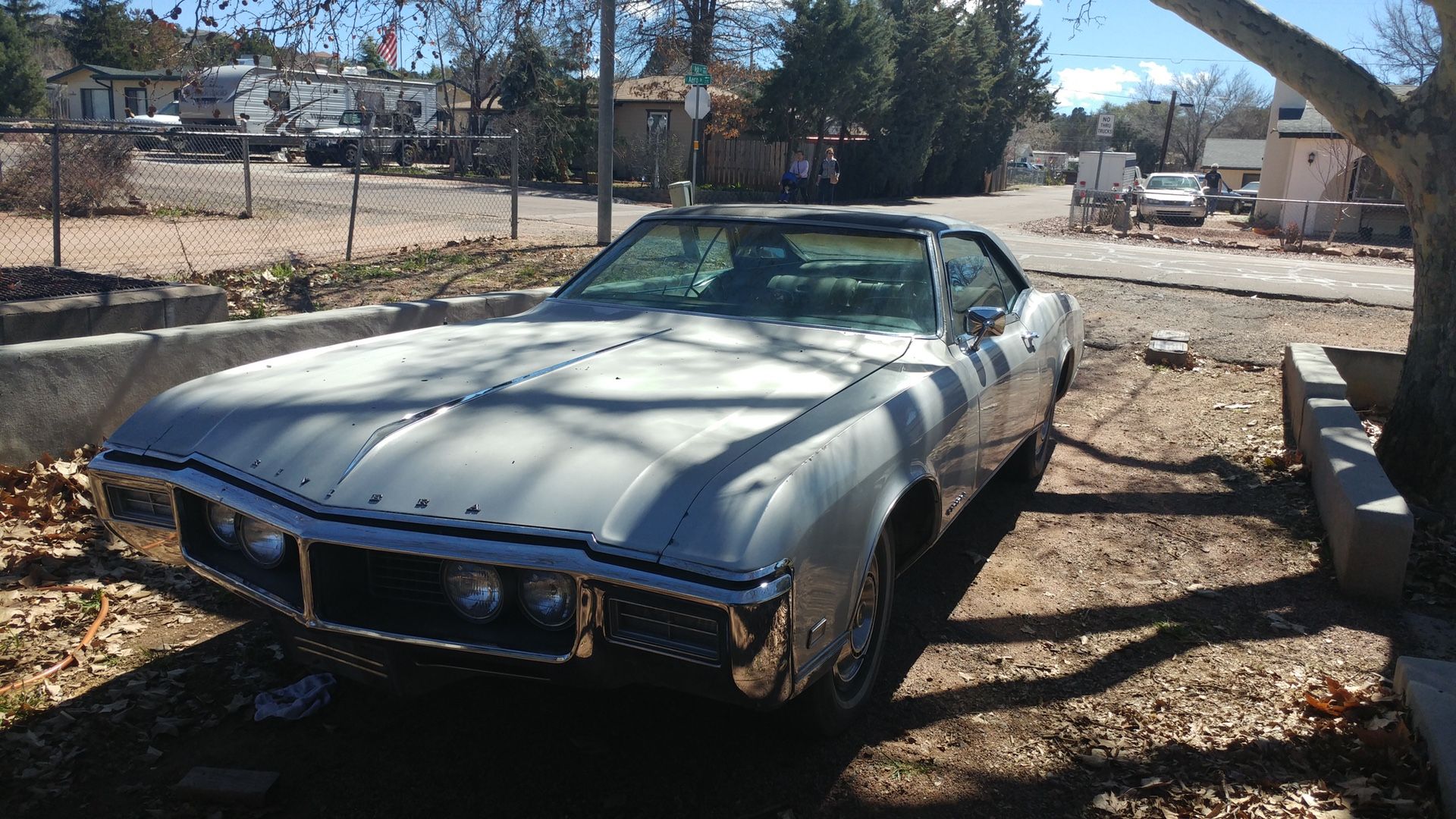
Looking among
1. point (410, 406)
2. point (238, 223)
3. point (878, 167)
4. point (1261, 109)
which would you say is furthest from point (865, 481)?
point (1261, 109)

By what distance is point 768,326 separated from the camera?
4.03 m

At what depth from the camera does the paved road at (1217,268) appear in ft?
44.8

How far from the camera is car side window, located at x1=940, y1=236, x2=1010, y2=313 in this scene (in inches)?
173

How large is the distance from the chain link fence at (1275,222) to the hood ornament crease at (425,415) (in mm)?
22639

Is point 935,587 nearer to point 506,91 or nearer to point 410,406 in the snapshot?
point 410,406

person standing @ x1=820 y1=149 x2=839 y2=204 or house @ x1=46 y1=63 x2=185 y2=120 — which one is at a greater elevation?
house @ x1=46 y1=63 x2=185 y2=120

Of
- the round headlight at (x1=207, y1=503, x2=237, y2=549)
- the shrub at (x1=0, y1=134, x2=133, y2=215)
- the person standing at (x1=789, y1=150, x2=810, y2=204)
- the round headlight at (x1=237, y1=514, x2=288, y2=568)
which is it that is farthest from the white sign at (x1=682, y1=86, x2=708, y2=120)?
the round headlight at (x1=237, y1=514, x2=288, y2=568)

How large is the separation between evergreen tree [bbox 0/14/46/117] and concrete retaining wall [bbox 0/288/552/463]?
42376 mm

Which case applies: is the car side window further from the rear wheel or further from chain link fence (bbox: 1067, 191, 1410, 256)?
chain link fence (bbox: 1067, 191, 1410, 256)

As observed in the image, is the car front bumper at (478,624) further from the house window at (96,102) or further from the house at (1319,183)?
the house window at (96,102)

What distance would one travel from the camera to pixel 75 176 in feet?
46.6

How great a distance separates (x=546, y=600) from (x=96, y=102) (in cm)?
5287

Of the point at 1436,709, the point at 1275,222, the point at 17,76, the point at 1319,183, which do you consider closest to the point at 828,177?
the point at 1275,222

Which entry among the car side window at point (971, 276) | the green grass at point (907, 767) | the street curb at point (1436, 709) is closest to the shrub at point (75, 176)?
the car side window at point (971, 276)
